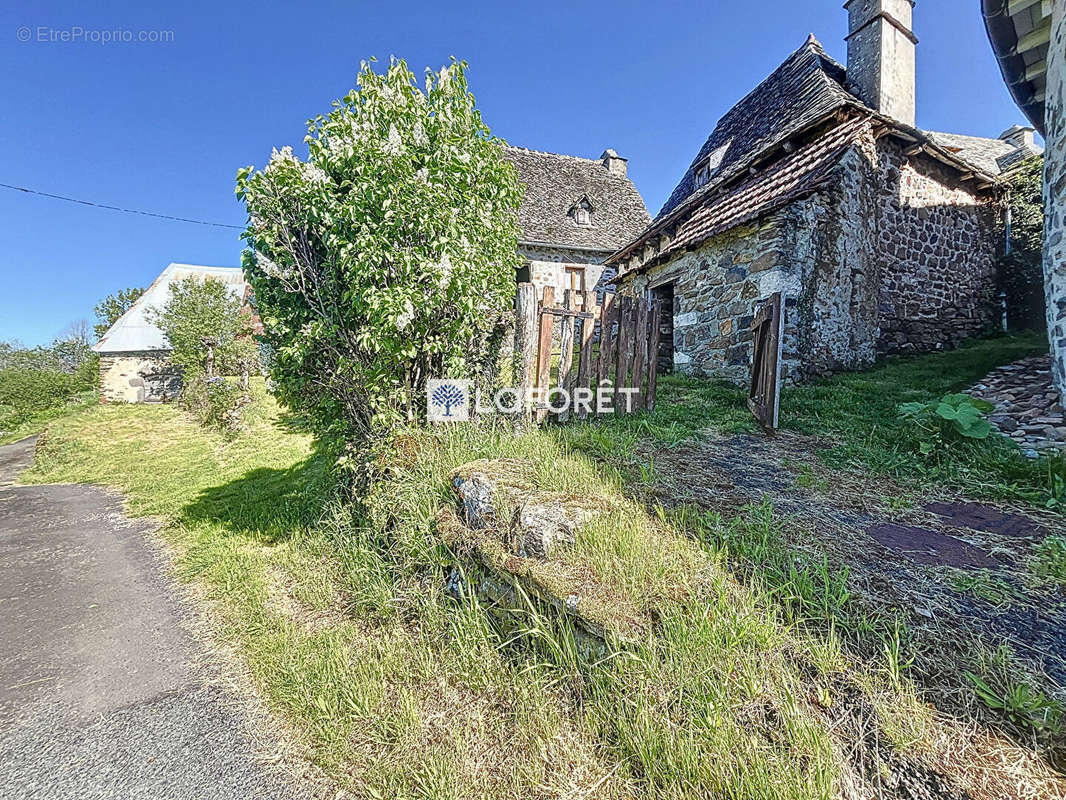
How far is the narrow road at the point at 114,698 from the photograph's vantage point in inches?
80.9

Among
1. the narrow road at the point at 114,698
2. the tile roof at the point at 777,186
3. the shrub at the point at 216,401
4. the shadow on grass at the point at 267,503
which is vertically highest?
the tile roof at the point at 777,186

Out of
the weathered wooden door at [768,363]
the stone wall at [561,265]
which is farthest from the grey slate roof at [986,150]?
the weathered wooden door at [768,363]

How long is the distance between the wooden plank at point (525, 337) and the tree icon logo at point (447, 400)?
0.59m

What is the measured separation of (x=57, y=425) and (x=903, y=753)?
20219 mm

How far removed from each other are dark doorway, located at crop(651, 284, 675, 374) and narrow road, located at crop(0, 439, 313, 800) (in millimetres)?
8127

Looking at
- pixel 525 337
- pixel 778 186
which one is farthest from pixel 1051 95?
pixel 525 337

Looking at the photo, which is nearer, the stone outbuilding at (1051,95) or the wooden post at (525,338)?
the stone outbuilding at (1051,95)

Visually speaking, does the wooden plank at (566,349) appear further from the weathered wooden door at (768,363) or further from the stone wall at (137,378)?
the stone wall at (137,378)

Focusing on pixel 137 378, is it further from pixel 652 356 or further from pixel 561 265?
pixel 652 356

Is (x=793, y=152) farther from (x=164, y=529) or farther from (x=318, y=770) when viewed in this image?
(x=164, y=529)

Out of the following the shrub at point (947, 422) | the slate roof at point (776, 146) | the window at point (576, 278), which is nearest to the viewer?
the shrub at point (947, 422)

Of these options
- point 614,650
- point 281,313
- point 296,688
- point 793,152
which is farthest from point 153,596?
point 793,152

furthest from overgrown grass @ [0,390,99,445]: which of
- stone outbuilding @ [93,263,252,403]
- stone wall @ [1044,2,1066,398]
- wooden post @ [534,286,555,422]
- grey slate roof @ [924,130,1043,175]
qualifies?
grey slate roof @ [924,130,1043,175]

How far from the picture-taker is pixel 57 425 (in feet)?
44.5
